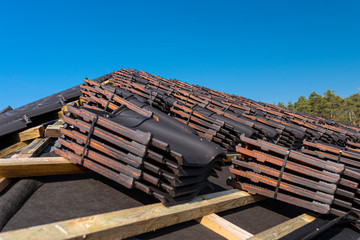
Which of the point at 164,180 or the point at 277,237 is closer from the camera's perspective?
the point at 277,237

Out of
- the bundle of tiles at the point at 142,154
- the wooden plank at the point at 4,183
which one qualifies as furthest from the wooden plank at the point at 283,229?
the wooden plank at the point at 4,183

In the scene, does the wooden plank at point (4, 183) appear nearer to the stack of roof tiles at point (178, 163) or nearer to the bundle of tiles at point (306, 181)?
the stack of roof tiles at point (178, 163)

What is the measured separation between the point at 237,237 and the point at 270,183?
1280mm

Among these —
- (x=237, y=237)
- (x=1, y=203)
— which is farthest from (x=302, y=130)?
(x=1, y=203)

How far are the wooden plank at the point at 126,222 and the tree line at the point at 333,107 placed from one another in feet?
241

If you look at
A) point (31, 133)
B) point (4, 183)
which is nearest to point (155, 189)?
point (4, 183)

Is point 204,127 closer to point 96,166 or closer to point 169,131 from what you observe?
point 169,131

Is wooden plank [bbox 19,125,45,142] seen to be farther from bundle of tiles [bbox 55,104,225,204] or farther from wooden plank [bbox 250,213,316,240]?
wooden plank [bbox 250,213,316,240]

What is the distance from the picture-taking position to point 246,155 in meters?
4.32

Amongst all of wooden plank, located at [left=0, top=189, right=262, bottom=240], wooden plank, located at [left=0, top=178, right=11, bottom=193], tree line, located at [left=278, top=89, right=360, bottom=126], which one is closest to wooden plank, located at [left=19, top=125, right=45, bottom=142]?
wooden plank, located at [left=0, top=178, right=11, bottom=193]

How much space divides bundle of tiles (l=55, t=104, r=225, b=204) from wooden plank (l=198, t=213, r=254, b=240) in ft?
1.22

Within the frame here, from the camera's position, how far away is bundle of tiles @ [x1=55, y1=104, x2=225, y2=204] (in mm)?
2980

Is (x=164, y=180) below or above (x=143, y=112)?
below

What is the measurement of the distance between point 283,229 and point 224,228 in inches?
30.6
